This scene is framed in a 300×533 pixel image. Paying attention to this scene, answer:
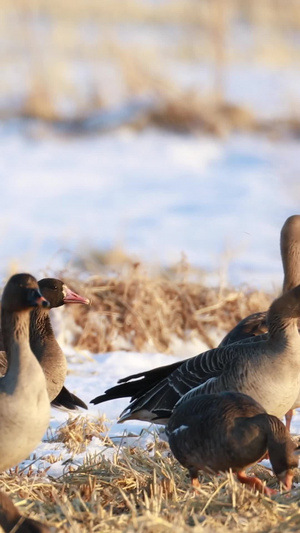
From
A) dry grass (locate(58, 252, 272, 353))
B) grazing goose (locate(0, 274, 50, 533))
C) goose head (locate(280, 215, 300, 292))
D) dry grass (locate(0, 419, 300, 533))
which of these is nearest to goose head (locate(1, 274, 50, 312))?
grazing goose (locate(0, 274, 50, 533))

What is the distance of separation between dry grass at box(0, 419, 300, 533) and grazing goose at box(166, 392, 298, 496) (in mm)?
104

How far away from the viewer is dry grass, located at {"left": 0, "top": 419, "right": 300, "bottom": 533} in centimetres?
449

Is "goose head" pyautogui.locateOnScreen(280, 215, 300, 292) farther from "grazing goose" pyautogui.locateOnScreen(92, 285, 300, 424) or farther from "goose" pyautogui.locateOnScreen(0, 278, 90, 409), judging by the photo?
"goose" pyautogui.locateOnScreen(0, 278, 90, 409)

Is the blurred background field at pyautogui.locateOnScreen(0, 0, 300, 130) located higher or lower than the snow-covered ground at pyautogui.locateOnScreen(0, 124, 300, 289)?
higher

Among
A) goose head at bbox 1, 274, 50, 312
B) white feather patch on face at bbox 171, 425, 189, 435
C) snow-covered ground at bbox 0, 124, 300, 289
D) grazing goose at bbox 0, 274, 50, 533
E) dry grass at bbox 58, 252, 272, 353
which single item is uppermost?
goose head at bbox 1, 274, 50, 312

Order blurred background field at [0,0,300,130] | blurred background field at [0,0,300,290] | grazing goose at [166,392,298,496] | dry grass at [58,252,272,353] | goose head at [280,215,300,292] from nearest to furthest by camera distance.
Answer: grazing goose at [166,392,298,496] < goose head at [280,215,300,292] < dry grass at [58,252,272,353] < blurred background field at [0,0,300,290] < blurred background field at [0,0,300,130]

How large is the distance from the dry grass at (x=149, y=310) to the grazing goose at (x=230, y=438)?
3.96 m

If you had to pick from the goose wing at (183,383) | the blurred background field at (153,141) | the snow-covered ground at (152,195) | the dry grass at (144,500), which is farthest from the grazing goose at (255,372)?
the snow-covered ground at (152,195)

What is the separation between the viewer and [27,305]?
4914 mm

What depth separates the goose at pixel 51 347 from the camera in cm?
619

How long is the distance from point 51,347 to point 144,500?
1561 mm

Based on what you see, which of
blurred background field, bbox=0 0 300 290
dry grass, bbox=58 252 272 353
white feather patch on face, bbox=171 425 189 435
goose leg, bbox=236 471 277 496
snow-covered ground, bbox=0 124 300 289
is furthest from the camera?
blurred background field, bbox=0 0 300 290

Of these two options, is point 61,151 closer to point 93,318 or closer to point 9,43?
point 9,43

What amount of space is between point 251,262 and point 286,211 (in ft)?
10.7
